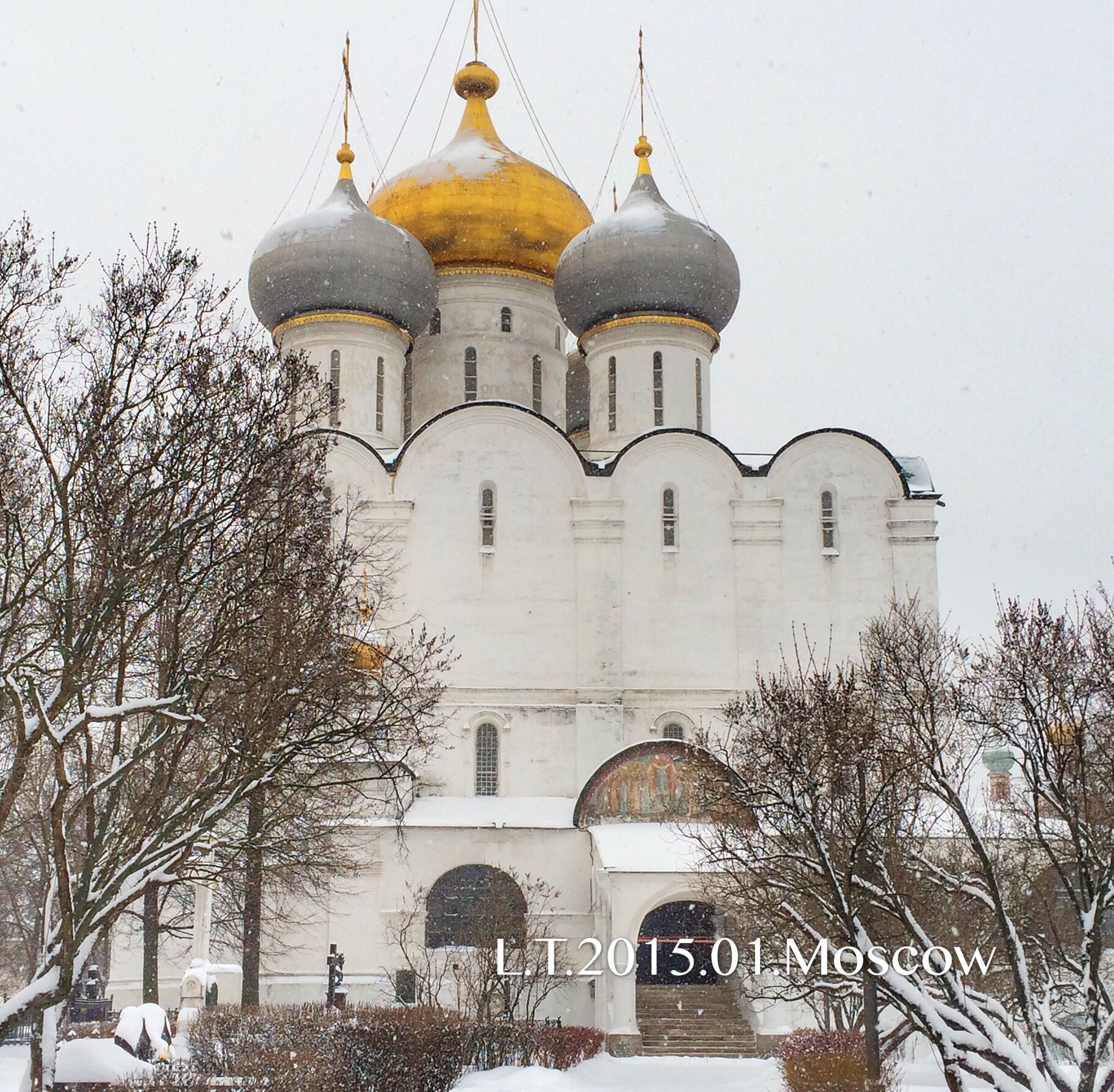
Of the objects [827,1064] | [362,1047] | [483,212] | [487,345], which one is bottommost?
[827,1064]

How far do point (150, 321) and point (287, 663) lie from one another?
2.20 metres

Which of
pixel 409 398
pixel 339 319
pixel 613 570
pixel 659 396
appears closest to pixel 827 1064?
pixel 613 570

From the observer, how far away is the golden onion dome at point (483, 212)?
2825cm

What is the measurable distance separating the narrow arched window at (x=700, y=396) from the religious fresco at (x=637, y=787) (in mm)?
6810

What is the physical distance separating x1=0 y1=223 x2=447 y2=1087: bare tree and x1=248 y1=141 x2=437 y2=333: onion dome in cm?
1562

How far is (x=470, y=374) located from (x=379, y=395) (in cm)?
275

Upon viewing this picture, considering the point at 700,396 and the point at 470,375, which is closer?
the point at 700,396

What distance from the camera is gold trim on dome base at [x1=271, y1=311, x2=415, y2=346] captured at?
25.5m

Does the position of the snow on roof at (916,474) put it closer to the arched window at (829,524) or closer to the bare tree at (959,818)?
the arched window at (829,524)

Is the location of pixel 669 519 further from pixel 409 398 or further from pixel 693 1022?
pixel 693 1022

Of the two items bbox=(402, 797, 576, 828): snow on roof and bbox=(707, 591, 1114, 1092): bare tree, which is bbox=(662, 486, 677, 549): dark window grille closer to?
bbox=(402, 797, 576, 828): snow on roof

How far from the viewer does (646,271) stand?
2573 cm

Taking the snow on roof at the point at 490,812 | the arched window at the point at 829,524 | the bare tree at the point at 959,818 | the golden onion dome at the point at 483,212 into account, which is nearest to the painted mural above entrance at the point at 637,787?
the snow on roof at the point at 490,812

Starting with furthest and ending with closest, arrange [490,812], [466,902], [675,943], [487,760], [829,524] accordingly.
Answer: [829,524], [487,760], [490,812], [466,902], [675,943]
